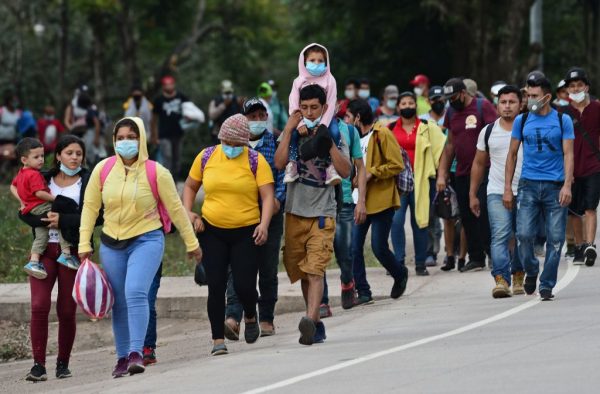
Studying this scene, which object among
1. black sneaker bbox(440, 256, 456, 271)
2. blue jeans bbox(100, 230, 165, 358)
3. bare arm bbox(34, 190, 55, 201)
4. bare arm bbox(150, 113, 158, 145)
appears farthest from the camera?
bare arm bbox(150, 113, 158, 145)

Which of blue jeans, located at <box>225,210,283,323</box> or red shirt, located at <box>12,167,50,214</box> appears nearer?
red shirt, located at <box>12,167,50,214</box>

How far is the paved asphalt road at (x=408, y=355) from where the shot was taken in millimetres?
10172

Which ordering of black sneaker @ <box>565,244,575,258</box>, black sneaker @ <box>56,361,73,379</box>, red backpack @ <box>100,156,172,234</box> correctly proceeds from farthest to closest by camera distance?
1. black sneaker @ <box>565,244,575,258</box>
2. black sneaker @ <box>56,361,73,379</box>
3. red backpack @ <box>100,156,172,234</box>

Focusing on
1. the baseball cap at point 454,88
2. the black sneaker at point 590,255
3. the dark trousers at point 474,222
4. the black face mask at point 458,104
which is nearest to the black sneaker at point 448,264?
the dark trousers at point 474,222

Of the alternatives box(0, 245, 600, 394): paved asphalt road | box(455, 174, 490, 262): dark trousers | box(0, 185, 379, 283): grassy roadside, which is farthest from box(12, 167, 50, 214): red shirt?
box(0, 185, 379, 283): grassy roadside

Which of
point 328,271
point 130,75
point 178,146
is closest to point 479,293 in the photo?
point 328,271

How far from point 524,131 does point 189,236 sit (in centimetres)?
340

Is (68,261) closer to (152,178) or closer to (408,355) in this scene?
(152,178)

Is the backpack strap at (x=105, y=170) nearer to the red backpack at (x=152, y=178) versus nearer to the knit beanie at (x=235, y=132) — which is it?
the red backpack at (x=152, y=178)

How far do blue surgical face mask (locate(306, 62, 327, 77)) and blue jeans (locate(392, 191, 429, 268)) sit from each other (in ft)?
12.9

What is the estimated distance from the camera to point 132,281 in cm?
1165

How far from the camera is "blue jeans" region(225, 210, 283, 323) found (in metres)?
13.0

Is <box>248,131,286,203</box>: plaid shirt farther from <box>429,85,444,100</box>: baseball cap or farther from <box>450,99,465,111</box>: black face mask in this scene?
<box>429,85,444,100</box>: baseball cap

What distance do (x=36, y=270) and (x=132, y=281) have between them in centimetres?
97
